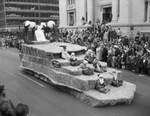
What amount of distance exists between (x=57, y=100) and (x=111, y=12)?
2325cm

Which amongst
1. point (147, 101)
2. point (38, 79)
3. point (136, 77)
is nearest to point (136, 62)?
point (136, 77)

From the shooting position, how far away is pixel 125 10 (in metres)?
26.6

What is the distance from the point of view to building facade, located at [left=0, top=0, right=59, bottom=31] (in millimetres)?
76500

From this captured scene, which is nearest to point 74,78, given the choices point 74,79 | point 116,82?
point 74,79

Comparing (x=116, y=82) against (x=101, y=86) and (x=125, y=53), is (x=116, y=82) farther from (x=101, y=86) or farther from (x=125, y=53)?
(x=125, y=53)

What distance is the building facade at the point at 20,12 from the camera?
3012 inches

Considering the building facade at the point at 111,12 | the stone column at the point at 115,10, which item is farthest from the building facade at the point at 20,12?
the stone column at the point at 115,10

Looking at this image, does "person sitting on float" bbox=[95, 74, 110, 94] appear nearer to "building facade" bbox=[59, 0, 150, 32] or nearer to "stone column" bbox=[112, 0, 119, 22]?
"building facade" bbox=[59, 0, 150, 32]

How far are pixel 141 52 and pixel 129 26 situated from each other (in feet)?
34.4

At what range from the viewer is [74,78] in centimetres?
1010

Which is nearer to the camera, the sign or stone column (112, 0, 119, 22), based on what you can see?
stone column (112, 0, 119, 22)

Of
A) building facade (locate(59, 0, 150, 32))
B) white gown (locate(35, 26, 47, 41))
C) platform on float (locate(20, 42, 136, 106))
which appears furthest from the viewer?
building facade (locate(59, 0, 150, 32))

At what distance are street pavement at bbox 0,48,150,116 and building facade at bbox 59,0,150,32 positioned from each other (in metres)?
13.5

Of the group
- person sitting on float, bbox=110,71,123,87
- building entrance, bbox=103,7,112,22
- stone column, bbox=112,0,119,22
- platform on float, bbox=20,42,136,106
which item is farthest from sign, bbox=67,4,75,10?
person sitting on float, bbox=110,71,123,87
